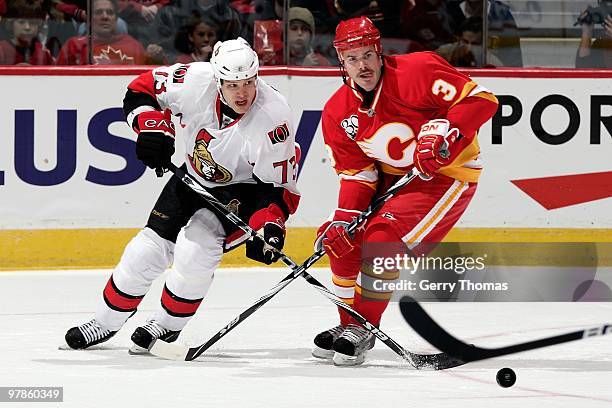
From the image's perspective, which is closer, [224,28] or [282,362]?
[282,362]

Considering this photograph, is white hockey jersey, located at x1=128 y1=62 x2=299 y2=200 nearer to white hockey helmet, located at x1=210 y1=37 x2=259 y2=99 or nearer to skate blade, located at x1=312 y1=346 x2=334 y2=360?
white hockey helmet, located at x1=210 y1=37 x2=259 y2=99

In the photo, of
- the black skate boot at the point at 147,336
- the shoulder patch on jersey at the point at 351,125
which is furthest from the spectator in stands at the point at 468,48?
the black skate boot at the point at 147,336

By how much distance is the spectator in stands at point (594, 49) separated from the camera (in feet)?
21.4

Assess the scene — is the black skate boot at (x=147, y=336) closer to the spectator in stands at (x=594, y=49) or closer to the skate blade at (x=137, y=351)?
the skate blade at (x=137, y=351)

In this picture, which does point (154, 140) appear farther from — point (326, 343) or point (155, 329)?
point (326, 343)

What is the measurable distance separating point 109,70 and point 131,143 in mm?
317

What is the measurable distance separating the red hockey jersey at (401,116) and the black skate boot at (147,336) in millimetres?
641

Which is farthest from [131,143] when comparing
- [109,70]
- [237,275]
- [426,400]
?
[426,400]

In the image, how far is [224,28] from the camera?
645cm

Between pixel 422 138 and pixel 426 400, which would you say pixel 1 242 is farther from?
pixel 426 400

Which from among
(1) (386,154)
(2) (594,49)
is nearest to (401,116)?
(1) (386,154)

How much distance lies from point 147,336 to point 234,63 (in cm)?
83

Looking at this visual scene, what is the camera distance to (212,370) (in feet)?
13.6

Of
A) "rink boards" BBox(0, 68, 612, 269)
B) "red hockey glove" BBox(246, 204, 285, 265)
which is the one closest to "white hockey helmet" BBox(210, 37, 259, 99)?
"red hockey glove" BBox(246, 204, 285, 265)
